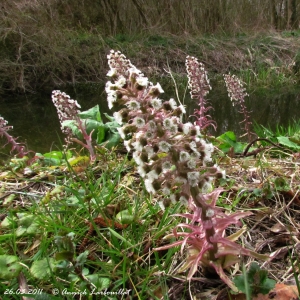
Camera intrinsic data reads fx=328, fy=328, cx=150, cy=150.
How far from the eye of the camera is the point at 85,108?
7.26 metres

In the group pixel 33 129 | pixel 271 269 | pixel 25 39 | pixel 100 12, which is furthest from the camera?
pixel 100 12

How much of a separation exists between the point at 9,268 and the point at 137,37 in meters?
13.4

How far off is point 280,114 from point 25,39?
8.51 m

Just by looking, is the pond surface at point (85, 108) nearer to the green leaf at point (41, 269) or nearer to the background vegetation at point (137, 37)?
the background vegetation at point (137, 37)

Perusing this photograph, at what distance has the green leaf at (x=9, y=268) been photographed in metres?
1.11

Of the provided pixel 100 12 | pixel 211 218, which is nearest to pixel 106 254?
pixel 211 218

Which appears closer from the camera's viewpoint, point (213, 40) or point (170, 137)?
point (170, 137)

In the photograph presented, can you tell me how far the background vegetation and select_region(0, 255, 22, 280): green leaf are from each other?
31.9 feet

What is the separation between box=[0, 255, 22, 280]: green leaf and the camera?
1111 mm

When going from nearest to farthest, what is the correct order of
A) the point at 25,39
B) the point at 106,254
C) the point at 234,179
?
the point at 106,254, the point at 234,179, the point at 25,39

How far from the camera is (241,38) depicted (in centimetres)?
1384

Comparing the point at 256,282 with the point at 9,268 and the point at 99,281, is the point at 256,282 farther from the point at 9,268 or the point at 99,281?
the point at 9,268

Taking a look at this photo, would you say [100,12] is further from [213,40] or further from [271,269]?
[271,269]

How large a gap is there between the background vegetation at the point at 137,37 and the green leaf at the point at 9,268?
9.73m
